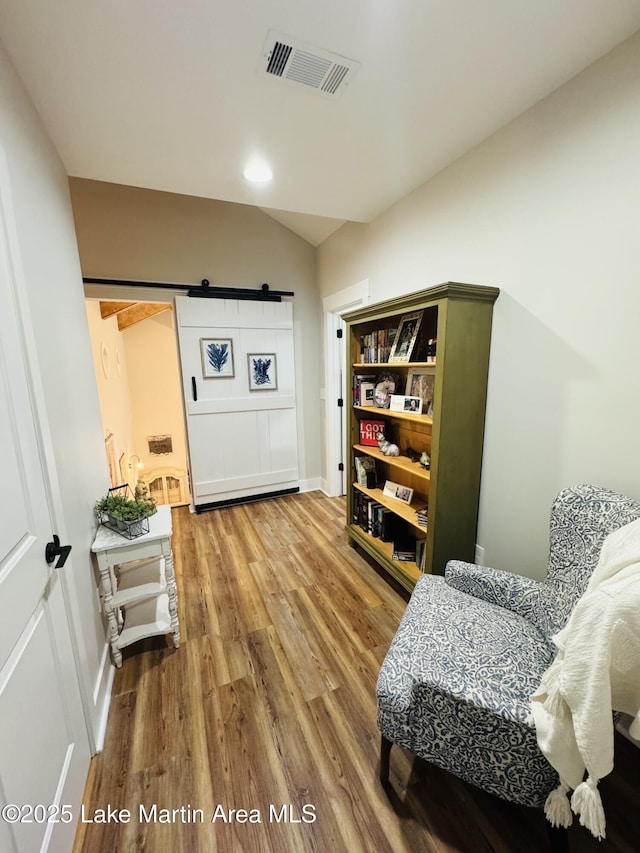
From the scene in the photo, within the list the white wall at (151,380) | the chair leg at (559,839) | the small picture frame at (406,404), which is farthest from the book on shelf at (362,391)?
the white wall at (151,380)

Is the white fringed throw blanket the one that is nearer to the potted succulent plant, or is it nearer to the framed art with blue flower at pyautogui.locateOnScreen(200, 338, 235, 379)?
the potted succulent plant

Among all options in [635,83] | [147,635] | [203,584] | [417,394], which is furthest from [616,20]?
[203,584]

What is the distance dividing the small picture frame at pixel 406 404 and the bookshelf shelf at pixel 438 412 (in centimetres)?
5

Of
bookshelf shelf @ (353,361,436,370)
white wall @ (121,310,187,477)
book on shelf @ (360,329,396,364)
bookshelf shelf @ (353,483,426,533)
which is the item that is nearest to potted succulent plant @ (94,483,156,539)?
bookshelf shelf @ (353,483,426,533)

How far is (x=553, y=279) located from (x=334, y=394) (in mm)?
2262

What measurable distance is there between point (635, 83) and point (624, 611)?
1.69 m

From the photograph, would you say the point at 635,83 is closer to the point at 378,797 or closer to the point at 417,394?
the point at 417,394

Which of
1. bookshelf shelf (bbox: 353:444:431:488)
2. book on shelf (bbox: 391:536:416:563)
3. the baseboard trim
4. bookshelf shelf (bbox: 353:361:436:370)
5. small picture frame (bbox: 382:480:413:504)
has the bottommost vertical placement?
the baseboard trim

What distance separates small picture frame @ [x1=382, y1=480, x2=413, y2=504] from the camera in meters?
2.25

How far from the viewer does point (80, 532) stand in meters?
1.39

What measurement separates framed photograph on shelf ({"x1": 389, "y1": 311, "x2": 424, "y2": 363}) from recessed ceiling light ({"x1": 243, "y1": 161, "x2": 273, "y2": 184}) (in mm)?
1160

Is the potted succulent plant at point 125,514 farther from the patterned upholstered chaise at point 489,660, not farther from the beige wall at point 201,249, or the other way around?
the beige wall at point 201,249

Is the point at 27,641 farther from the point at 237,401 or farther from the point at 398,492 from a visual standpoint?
the point at 237,401

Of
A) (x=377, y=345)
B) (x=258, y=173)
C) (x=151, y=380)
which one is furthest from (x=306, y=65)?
(x=151, y=380)
